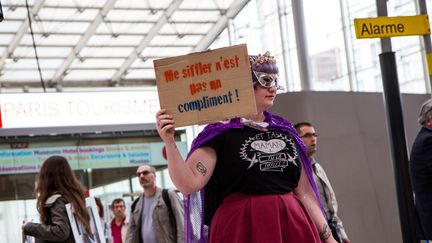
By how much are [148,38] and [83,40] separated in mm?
2085

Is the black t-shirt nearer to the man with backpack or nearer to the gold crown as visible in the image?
the gold crown

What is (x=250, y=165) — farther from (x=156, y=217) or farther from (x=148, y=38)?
(x=148, y=38)

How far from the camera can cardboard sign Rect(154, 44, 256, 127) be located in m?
3.42

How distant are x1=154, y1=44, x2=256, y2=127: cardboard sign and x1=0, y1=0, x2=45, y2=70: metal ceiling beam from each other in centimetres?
1904

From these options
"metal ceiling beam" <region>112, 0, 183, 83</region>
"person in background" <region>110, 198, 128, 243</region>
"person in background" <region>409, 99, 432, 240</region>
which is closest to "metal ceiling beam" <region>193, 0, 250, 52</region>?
"metal ceiling beam" <region>112, 0, 183, 83</region>

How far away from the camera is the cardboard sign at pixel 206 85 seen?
3416 millimetres

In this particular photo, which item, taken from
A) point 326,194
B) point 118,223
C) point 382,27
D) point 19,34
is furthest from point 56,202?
point 19,34

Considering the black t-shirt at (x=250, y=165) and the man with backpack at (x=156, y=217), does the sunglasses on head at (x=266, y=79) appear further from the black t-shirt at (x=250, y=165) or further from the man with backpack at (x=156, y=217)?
the man with backpack at (x=156, y=217)

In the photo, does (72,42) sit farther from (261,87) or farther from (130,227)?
(261,87)

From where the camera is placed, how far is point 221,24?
24969 millimetres

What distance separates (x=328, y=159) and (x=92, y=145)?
338 inches

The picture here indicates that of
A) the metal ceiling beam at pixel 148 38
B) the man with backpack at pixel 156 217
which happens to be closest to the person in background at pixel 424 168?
the man with backpack at pixel 156 217

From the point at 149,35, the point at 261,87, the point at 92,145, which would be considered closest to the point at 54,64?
the point at 149,35

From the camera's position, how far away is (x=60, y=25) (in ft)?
76.1
